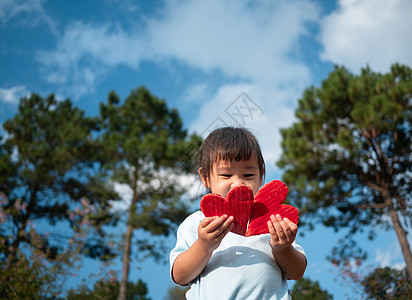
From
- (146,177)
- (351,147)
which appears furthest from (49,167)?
(351,147)

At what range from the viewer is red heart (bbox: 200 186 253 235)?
3.87 ft

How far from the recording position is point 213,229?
3.74 feet

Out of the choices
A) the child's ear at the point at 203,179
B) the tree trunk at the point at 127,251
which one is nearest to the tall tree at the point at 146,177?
the tree trunk at the point at 127,251

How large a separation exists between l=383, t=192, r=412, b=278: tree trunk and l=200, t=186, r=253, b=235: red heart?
828 centimetres

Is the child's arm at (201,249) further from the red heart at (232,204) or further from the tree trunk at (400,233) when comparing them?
the tree trunk at (400,233)

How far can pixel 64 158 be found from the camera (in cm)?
1038

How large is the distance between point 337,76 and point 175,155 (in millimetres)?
5098

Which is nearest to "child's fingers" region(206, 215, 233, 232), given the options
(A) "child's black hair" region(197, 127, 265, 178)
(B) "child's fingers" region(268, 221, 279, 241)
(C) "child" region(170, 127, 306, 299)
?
(C) "child" region(170, 127, 306, 299)

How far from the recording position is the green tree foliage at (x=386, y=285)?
5227 mm

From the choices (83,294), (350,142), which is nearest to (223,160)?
(83,294)

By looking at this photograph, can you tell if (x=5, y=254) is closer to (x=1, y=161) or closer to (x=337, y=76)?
(x=1, y=161)

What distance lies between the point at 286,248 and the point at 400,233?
8704 mm

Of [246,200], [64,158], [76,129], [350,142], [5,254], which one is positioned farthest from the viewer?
[76,129]

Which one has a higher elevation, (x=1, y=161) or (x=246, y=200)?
(x=1, y=161)
